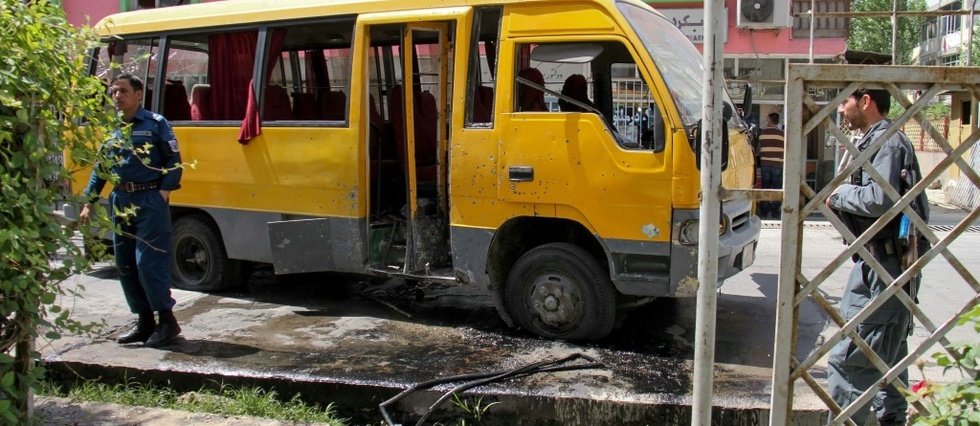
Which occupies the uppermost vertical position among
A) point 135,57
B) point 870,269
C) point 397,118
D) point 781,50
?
point 781,50

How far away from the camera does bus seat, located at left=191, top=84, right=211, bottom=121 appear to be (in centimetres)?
689

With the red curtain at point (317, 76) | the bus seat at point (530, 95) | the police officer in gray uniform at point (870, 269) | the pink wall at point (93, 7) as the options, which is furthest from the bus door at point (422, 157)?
the pink wall at point (93, 7)

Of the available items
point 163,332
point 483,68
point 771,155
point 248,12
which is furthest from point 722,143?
point 771,155

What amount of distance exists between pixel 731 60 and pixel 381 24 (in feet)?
34.4

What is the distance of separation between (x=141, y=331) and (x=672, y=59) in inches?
160

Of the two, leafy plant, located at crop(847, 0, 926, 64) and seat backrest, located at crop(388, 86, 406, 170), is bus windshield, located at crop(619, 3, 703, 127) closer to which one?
seat backrest, located at crop(388, 86, 406, 170)

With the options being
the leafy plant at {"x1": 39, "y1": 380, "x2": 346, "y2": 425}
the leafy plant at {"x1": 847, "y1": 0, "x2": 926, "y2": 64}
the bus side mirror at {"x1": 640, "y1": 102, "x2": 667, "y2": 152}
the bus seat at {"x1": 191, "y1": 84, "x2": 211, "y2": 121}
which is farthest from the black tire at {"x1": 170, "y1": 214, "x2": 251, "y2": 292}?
the leafy plant at {"x1": 847, "y1": 0, "x2": 926, "y2": 64}

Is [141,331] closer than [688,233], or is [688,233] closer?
[688,233]

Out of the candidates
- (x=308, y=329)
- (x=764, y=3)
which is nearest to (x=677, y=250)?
(x=308, y=329)

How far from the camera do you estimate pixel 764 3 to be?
549 inches

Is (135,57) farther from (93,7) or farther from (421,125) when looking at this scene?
(93,7)

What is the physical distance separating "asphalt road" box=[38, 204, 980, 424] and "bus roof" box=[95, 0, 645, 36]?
228cm

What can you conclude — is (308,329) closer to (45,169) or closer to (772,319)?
(45,169)

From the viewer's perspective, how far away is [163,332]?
17.4 ft
